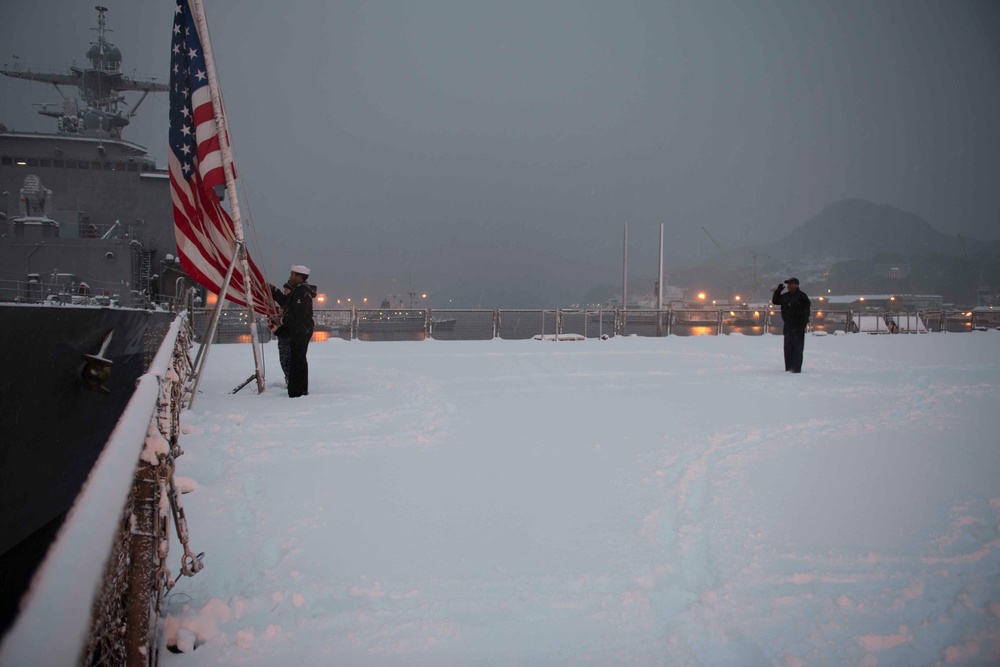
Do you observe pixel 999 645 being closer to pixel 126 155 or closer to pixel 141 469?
pixel 141 469

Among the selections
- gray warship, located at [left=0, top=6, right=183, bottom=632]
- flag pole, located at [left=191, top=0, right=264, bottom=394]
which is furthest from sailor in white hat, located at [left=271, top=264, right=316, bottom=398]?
gray warship, located at [left=0, top=6, right=183, bottom=632]

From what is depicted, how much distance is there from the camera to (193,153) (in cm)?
760

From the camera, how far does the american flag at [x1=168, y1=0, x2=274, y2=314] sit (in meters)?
7.32

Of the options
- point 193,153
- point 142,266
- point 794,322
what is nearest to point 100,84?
point 142,266

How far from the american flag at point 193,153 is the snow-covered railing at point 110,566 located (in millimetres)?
5657

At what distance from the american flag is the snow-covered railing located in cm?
566

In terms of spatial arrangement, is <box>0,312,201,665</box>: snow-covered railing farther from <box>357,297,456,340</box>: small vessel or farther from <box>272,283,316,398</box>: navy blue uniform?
<box>357,297,456,340</box>: small vessel

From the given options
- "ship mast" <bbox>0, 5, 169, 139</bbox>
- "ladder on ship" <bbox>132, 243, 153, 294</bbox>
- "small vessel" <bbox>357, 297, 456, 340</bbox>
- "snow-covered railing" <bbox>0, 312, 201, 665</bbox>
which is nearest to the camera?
"snow-covered railing" <bbox>0, 312, 201, 665</bbox>

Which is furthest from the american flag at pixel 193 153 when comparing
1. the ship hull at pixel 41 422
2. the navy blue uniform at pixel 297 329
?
the ship hull at pixel 41 422

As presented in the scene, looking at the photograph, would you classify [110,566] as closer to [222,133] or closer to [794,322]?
[222,133]

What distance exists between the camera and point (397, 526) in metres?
3.62

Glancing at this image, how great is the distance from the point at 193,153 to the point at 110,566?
778cm

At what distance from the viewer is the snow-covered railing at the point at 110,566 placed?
868mm

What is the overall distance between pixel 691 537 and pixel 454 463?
7.34ft
